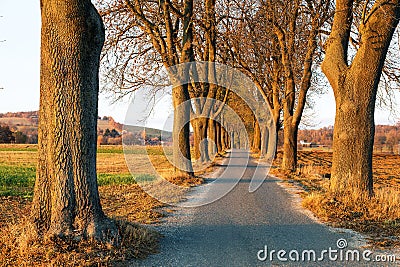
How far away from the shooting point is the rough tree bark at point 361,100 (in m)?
10.0

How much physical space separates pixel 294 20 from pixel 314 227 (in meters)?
14.3

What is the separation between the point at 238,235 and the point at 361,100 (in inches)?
199

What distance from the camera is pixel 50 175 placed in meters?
6.51

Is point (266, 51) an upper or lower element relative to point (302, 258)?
upper

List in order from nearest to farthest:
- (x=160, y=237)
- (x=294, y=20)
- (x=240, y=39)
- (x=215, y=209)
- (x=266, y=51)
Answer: (x=160, y=237), (x=215, y=209), (x=294, y=20), (x=240, y=39), (x=266, y=51)

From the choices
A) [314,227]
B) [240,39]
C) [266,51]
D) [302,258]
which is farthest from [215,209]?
[266,51]

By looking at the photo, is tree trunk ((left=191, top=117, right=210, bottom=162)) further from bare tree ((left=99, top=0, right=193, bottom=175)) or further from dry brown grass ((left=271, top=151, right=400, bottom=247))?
dry brown grass ((left=271, top=151, right=400, bottom=247))

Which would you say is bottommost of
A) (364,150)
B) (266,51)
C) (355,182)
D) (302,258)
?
(302,258)

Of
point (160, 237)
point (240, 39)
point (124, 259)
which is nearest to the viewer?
point (124, 259)

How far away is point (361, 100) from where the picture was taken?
10.2 metres

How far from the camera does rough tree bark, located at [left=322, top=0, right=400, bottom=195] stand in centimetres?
1002

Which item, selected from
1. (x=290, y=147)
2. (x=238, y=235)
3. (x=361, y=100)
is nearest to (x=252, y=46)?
(x=290, y=147)

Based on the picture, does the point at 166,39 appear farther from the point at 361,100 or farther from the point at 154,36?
the point at 361,100

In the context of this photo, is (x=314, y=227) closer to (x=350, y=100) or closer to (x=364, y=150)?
(x=364, y=150)
